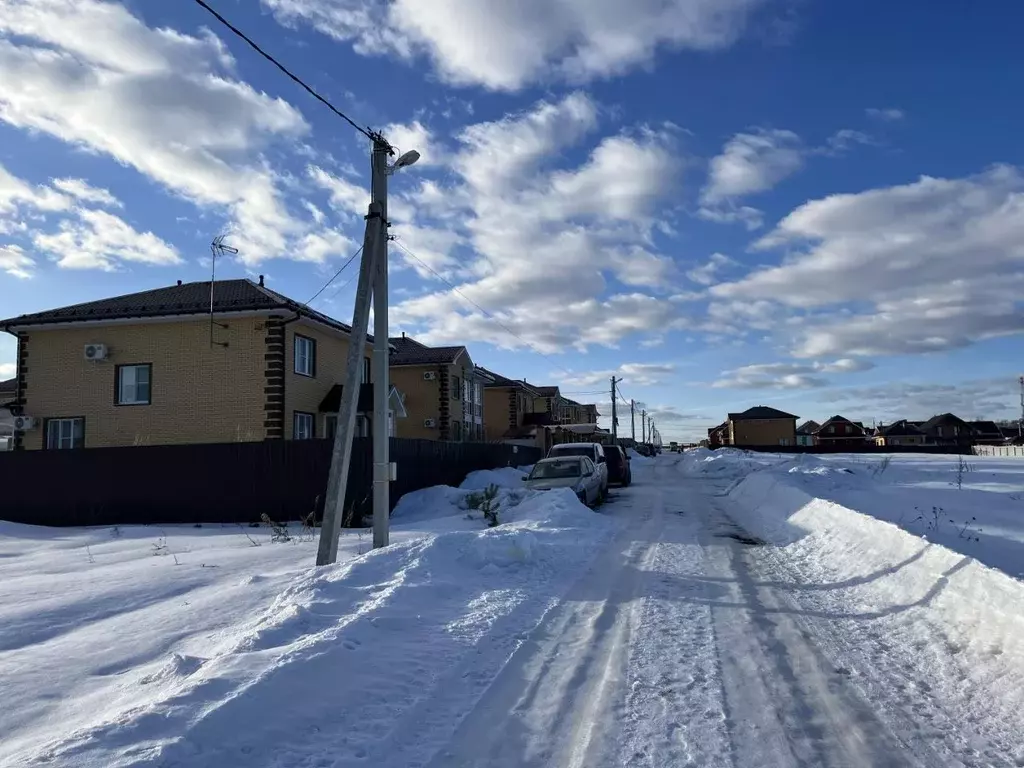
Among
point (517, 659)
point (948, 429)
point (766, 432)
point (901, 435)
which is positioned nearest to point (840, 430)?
point (901, 435)

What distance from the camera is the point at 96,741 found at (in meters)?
3.62

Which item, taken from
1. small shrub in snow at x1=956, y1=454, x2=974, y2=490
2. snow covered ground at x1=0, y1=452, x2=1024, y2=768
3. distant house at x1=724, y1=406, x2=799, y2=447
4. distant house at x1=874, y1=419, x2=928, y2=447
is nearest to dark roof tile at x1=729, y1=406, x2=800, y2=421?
distant house at x1=724, y1=406, x2=799, y2=447

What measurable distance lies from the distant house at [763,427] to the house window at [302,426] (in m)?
95.6

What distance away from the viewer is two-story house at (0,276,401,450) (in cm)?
2116

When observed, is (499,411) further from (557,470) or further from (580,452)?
(557,470)

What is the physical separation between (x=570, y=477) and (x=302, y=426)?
30.2 feet

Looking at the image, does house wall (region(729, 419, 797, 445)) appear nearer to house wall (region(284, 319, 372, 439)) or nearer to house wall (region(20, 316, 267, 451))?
house wall (region(284, 319, 372, 439))

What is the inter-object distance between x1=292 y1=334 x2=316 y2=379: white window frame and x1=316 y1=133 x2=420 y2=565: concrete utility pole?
12133 millimetres

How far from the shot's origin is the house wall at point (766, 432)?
360ft

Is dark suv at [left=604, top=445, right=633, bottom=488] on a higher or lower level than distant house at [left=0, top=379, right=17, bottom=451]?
lower

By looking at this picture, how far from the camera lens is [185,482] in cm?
1716

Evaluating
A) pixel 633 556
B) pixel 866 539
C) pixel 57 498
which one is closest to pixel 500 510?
pixel 633 556

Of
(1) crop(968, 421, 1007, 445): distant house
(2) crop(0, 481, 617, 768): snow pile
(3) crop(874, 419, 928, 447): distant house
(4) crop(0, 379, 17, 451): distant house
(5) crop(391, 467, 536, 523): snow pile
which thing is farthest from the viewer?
(3) crop(874, 419, 928, 447): distant house

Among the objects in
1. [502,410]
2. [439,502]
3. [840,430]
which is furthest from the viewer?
[840,430]
